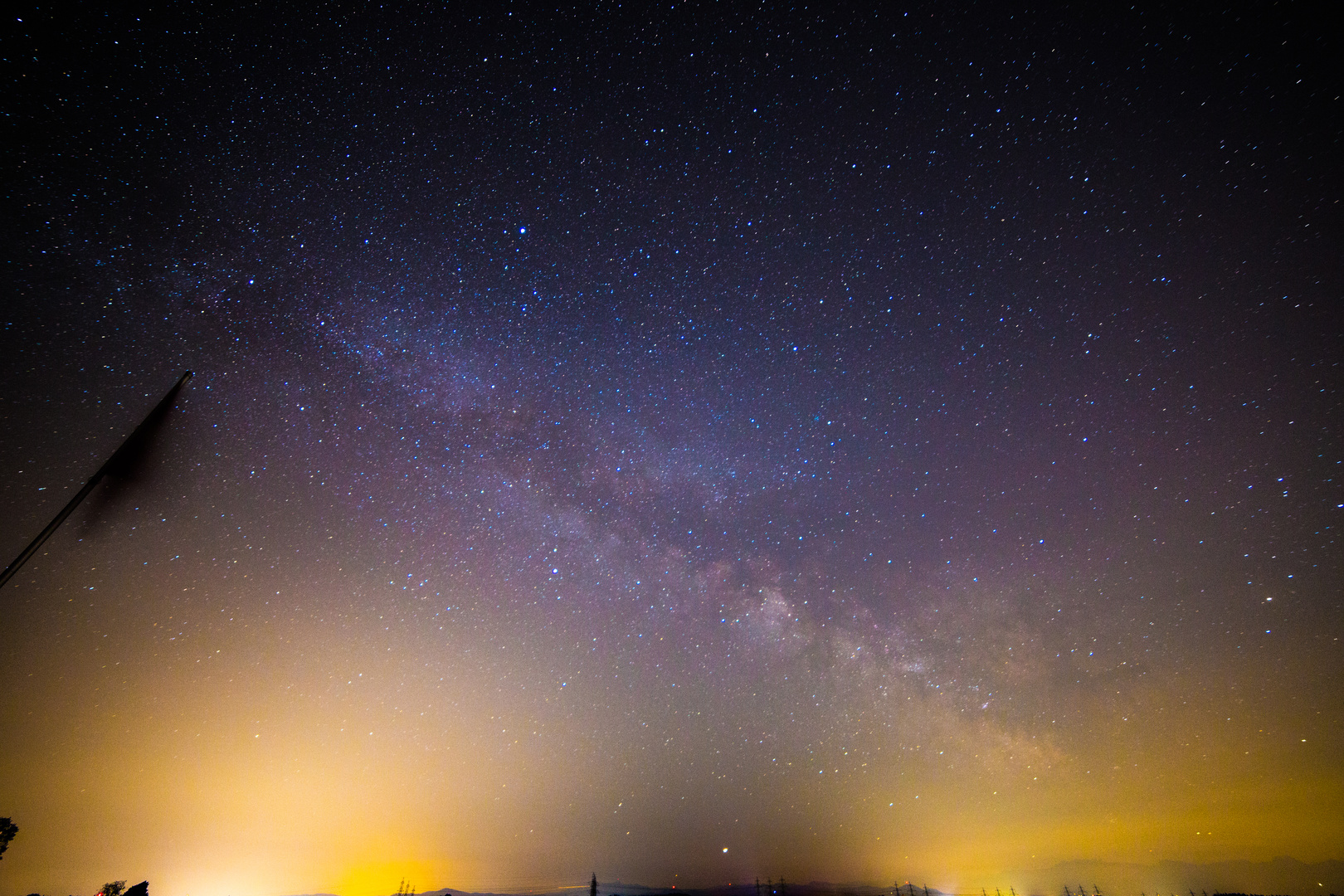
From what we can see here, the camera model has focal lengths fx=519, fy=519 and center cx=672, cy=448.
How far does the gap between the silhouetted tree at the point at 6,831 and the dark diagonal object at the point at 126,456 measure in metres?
22.9

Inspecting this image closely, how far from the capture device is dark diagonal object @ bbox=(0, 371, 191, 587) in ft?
33.5

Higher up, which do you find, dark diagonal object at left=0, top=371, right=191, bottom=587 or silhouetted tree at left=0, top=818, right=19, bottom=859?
dark diagonal object at left=0, top=371, right=191, bottom=587

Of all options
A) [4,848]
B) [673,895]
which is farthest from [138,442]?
[673,895]

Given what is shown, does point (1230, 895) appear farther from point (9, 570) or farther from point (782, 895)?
point (9, 570)

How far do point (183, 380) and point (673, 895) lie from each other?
382 ft

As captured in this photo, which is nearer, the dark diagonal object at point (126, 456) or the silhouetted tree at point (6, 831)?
the dark diagonal object at point (126, 456)

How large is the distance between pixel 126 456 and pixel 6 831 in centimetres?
2563

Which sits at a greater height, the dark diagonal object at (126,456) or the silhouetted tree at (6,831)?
the dark diagonal object at (126,456)

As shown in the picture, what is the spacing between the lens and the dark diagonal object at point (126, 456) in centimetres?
1022

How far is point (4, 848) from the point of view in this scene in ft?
69.6

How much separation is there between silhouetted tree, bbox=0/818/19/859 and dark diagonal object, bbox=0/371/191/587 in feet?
75.1

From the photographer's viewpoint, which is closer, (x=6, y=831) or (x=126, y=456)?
(x=126, y=456)

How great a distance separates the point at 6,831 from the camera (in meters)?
21.8

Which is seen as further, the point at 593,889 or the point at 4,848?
the point at 593,889
